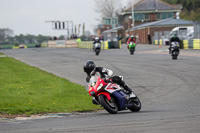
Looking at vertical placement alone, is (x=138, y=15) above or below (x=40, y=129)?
above

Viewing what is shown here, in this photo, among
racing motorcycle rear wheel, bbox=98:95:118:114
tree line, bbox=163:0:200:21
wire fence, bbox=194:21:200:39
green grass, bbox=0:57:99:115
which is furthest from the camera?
tree line, bbox=163:0:200:21

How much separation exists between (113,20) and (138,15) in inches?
1445

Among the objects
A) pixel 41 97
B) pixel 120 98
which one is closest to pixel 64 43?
pixel 41 97

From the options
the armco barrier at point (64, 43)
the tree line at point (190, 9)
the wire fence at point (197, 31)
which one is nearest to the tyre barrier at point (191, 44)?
the wire fence at point (197, 31)

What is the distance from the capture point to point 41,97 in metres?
12.4

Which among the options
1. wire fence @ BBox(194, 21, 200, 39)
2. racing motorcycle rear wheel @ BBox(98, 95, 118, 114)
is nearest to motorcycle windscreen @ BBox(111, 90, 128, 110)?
racing motorcycle rear wheel @ BBox(98, 95, 118, 114)

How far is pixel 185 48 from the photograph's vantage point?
139ft

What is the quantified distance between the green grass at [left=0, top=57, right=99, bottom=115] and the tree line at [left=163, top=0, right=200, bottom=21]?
72849 mm

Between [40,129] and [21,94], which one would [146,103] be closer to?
[21,94]

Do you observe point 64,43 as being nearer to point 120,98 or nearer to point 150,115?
point 120,98

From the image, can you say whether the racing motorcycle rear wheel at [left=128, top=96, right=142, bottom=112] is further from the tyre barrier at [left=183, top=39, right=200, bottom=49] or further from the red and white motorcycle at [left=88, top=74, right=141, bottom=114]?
the tyre barrier at [left=183, top=39, right=200, bottom=49]

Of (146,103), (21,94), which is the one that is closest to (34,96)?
(21,94)

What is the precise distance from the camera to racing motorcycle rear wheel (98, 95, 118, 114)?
8.99m

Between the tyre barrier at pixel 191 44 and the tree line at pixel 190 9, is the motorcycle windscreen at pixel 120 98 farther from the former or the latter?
the tree line at pixel 190 9
